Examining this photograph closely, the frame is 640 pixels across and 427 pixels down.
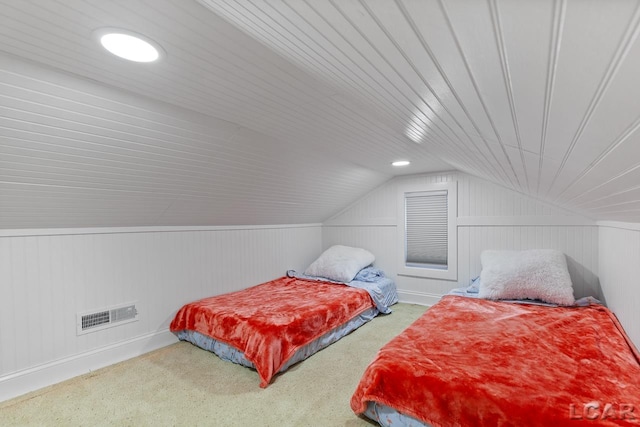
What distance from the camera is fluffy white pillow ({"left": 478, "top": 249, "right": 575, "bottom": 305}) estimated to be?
8.56 ft

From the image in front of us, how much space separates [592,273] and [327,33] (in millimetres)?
3586

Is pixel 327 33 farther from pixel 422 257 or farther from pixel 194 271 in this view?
pixel 422 257

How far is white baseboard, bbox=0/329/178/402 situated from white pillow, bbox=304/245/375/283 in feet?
5.88

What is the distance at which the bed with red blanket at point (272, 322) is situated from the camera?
2.23 m

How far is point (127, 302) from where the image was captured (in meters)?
2.63

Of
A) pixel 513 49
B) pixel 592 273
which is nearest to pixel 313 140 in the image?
pixel 513 49

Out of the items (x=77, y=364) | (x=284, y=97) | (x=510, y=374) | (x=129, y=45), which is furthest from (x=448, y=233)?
(x=77, y=364)

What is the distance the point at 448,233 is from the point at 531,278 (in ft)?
3.76

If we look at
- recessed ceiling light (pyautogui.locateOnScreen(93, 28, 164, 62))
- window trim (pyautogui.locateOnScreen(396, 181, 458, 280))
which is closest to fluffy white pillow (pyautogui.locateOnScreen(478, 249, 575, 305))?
window trim (pyautogui.locateOnScreen(396, 181, 458, 280))

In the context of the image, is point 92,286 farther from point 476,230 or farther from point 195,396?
point 476,230

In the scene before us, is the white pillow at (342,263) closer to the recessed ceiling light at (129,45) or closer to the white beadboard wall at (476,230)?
the white beadboard wall at (476,230)

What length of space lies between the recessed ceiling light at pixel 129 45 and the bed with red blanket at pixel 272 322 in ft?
6.03

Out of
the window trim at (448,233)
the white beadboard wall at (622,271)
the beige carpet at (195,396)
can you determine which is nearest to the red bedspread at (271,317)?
the beige carpet at (195,396)
